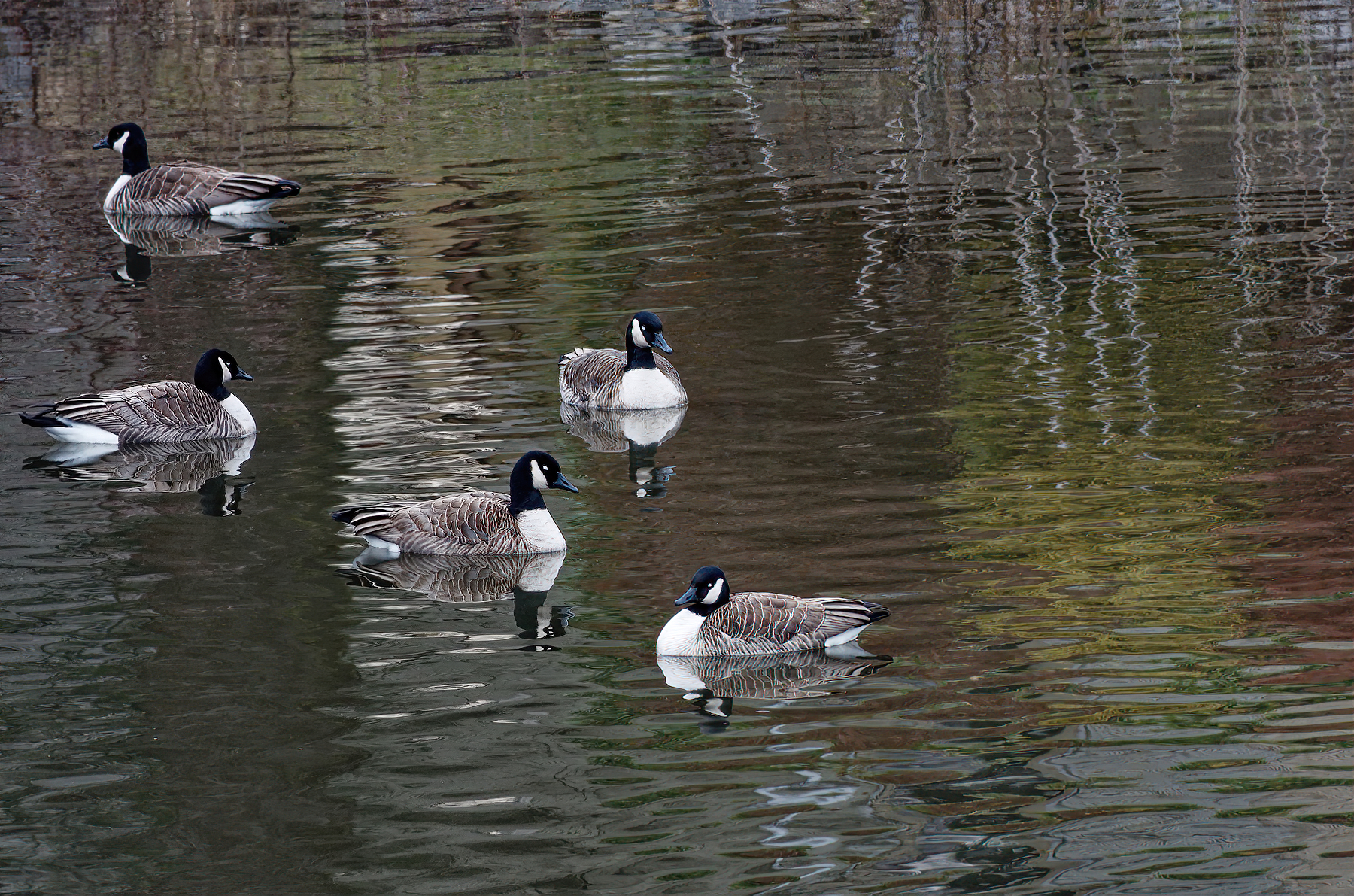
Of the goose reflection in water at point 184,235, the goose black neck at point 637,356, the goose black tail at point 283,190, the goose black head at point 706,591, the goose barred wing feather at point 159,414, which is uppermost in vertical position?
the goose black tail at point 283,190

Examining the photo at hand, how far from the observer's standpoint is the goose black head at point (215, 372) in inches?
596

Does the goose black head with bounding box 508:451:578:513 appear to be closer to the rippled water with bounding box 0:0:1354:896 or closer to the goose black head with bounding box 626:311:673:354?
the rippled water with bounding box 0:0:1354:896

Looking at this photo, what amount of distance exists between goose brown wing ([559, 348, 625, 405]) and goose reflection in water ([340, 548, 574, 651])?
3.65 metres

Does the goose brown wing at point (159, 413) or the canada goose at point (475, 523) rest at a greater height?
the goose brown wing at point (159, 413)

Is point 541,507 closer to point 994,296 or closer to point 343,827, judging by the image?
point 343,827

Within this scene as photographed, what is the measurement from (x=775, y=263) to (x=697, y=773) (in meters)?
12.2

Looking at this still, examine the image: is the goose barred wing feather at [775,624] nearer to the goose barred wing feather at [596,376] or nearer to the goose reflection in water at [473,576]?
the goose reflection in water at [473,576]

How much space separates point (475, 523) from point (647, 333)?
374 centimetres

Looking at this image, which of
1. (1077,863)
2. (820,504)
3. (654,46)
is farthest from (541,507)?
(654,46)

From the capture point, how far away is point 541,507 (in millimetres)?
12375

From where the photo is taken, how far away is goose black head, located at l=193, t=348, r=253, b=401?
15.1 meters

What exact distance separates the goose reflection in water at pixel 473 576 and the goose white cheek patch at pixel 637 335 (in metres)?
3.66

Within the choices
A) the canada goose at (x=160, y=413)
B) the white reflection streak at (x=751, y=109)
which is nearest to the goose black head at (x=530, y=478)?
the canada goose at (x=160, y=413)

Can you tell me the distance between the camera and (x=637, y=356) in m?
15.7
